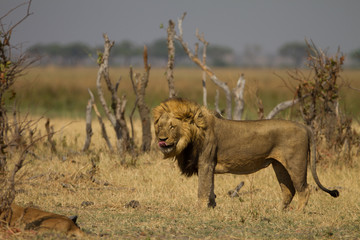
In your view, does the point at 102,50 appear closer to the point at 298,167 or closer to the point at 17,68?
the point at 17,68

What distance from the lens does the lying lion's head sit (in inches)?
268

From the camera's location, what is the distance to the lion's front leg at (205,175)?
23.1ft

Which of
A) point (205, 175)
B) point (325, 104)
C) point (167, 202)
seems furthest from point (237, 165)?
point (325, 104)

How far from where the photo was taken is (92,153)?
38.8ft

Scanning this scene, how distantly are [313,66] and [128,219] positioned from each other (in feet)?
17.3

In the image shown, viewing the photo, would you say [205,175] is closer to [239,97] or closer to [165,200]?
[165,200]

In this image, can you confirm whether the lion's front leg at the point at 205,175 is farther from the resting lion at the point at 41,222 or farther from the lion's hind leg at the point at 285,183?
the resting lion at the point at 41,222

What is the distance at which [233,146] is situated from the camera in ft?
23.6

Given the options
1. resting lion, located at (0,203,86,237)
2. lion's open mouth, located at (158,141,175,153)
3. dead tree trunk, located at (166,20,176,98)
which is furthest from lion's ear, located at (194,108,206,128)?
dead tree trunk, located at (166,20,176,98)

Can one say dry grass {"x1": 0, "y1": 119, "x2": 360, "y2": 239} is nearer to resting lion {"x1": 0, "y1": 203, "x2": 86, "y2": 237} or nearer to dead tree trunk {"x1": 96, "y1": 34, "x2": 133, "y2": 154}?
resting lion {"x1": 0, "y1": 203, "x2": 86, "y2": 237}

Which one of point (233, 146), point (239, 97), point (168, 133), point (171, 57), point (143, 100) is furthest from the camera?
point (171, 57)

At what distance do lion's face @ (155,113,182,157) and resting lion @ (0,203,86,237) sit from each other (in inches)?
61.5

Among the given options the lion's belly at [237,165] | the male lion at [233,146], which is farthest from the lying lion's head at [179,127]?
the lion's belly at [237,165]

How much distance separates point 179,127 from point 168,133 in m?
0.16
